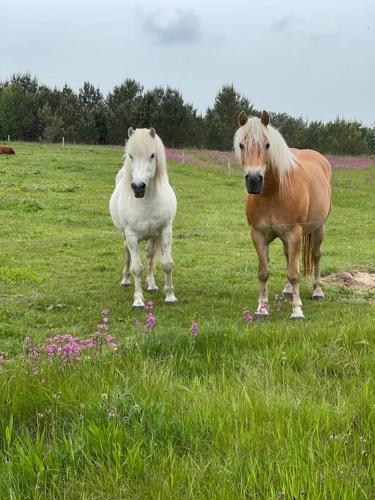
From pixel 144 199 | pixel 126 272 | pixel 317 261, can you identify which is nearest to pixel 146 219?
pixel 144 199

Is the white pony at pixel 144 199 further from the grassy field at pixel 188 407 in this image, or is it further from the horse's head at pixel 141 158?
the grassy field at pixel 188 407

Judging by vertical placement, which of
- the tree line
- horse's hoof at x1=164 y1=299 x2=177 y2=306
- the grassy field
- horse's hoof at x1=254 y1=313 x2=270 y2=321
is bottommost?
horse's hoof at x1=164 y1=299 x2=177 y2=306

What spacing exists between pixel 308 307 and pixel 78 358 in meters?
4.46

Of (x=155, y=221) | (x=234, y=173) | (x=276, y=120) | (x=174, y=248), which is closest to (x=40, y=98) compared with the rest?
(x=276, y=120)

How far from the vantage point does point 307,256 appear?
8102 mm

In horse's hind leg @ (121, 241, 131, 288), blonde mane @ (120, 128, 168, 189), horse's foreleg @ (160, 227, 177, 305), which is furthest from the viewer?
horse's hind leg @ (121, 241, 131, 288)

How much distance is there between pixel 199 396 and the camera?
2.93m

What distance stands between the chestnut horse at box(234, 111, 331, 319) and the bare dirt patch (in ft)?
6.54

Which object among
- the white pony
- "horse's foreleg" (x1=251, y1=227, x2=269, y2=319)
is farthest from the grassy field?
the white pony

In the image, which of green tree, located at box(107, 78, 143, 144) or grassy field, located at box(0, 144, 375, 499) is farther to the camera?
green tree, located at box(107, 78, 143, 144)

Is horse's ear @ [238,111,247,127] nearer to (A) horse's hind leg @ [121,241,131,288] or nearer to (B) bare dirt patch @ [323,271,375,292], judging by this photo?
(A) horse's hind leg @ [121,241,131,288]

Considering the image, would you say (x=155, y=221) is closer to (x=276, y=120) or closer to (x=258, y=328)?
(x=258, y=328)

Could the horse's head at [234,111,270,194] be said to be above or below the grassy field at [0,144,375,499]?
above

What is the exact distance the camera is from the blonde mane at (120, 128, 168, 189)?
6840 mm
